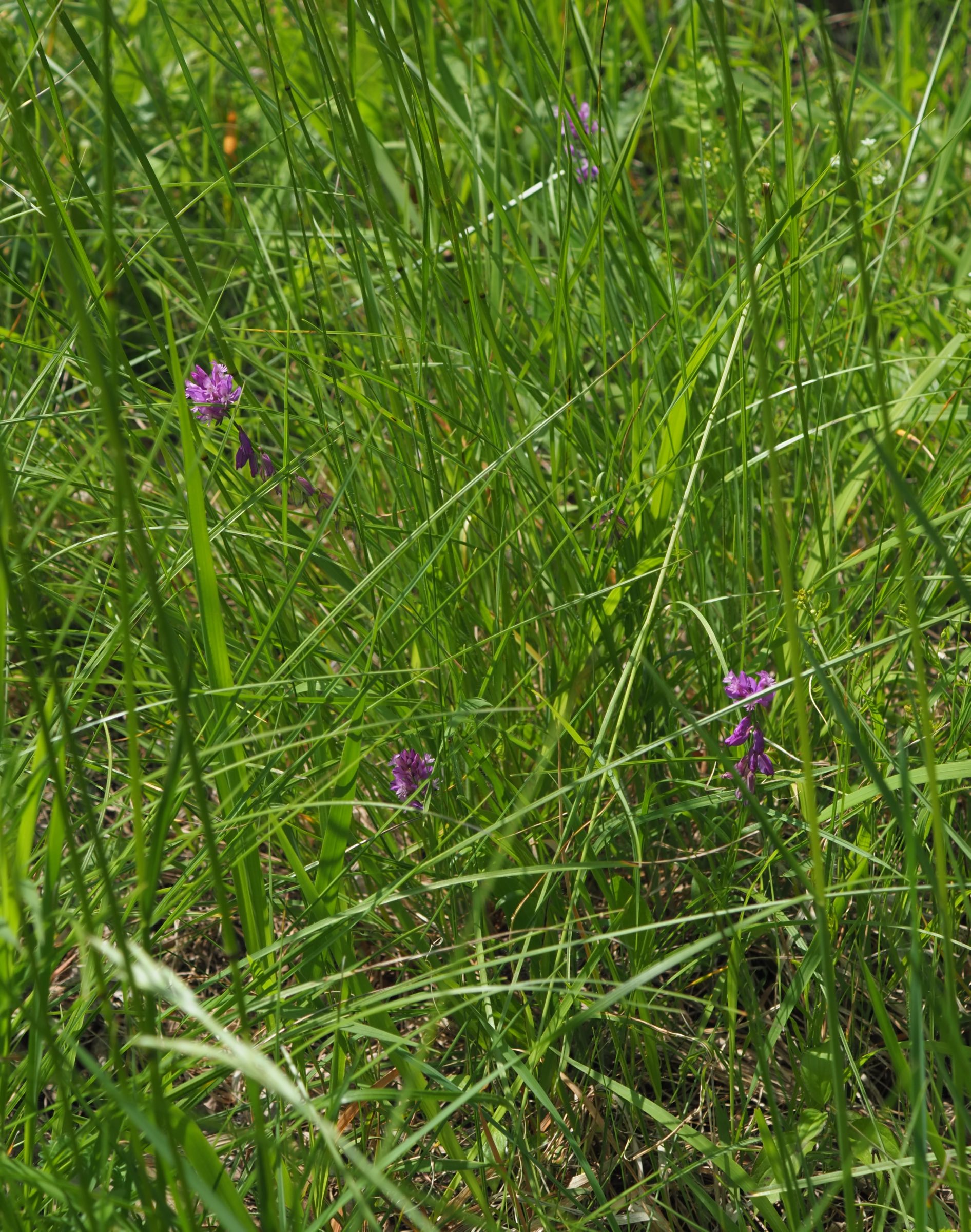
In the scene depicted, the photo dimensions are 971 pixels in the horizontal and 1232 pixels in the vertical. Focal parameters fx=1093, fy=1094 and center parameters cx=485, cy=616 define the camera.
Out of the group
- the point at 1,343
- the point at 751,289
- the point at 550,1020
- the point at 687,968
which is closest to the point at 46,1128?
the point at 550,1020

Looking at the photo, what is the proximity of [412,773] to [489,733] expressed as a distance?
0.37 feet

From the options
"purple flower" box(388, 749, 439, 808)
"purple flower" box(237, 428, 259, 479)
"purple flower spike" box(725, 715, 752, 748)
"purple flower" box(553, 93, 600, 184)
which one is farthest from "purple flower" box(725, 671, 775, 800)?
"purple flower" box(553, 93, 600, 184)

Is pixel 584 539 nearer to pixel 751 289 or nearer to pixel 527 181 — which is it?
pixel 751 289

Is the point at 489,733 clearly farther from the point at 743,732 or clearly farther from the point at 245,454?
the point at 245,454

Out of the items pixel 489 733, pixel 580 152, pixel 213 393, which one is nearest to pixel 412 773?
pixel 489 733

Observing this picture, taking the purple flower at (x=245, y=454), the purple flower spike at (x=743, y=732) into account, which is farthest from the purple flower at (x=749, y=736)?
the purple flower at (x=245, y=454)

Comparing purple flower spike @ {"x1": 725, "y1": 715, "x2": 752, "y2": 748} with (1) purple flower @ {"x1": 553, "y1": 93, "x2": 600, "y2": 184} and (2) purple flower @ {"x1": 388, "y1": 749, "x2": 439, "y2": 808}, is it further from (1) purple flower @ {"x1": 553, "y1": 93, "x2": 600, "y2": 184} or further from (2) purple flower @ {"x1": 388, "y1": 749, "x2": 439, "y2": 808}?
(1) purple flower @ {"x1": 553, "y1": 93, "x2": 600, "y2": 184}

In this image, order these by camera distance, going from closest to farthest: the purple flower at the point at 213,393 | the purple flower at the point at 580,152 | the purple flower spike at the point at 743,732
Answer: the purple flower spike at the point at 743,732 < the purple flower at the point at 213,393 < the purple flower at the point at 580,152

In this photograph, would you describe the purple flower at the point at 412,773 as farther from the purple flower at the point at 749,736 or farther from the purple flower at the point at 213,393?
the purple flower at the point at 213,393

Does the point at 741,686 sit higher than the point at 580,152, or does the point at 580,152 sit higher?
the point at 580,152

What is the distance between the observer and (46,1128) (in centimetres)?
89

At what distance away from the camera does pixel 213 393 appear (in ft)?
4.01

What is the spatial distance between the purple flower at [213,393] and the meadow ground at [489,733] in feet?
0.04

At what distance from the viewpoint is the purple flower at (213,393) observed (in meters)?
1.21
